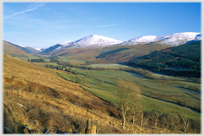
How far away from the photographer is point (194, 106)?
46812 millimetres

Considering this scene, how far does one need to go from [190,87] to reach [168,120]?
50.1m

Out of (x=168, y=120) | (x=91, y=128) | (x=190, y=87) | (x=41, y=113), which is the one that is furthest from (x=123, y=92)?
(x=190, y=87)

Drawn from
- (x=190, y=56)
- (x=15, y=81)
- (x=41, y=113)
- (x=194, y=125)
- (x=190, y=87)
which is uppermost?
(x=190, y=56)

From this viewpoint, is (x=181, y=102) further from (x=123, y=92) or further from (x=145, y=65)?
(x=145, y=65)

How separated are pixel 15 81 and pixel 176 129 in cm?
3718

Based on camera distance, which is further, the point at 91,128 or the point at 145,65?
the point at 145,65

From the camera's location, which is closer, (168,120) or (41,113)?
(41,113)

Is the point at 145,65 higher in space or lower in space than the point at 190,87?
higher

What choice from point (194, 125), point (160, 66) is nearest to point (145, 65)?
point (160, 66)

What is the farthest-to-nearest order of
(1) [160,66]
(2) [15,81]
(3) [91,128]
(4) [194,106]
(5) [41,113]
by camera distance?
(1) [160,66], (4) [194,106], (2) [15,81], (5) [41,113], (3) [91,128]

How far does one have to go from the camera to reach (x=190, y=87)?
7050cm

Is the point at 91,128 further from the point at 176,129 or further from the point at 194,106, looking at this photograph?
the point at 194,106

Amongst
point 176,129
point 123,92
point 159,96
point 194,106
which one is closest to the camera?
point 123,92

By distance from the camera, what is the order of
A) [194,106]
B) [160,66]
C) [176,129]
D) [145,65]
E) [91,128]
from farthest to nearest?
[145,65]
[160,66]
[194,106]
[176,129]
[91,128]
